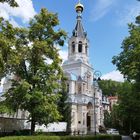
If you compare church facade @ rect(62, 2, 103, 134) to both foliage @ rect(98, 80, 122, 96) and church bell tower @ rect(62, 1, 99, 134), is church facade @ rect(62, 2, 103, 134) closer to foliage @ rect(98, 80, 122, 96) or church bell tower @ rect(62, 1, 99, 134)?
church bell tower @ rect(62, 1, 99, 134)

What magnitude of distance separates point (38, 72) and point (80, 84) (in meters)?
34.6

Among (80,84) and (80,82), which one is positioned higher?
(80,82)

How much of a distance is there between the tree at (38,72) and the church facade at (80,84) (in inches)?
1195

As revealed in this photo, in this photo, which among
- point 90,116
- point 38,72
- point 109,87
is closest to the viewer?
point 38,72

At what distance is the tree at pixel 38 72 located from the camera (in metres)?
26.8

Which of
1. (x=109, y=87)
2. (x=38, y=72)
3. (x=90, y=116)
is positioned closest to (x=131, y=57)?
(x=38, y=72)

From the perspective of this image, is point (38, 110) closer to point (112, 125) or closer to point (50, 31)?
point (50, 31)

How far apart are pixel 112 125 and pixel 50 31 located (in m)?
47.6

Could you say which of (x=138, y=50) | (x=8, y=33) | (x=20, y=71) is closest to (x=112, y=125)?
(x=20, y=71)

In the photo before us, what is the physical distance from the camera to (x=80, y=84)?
203 ft

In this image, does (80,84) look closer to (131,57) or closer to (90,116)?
(90,116)

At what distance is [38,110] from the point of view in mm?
26469

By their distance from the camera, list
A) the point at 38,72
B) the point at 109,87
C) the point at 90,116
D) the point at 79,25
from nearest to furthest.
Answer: the point at 38,72, the point at 90,116, the point at 79,25, the point at 109,87

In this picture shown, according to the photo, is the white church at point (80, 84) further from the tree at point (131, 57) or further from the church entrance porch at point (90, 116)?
the tree at point (131, 57)
